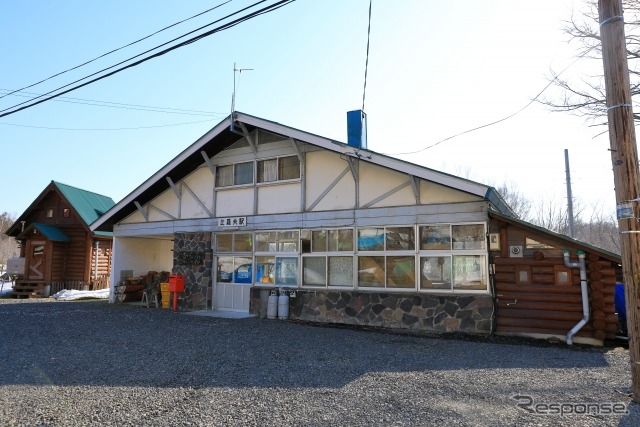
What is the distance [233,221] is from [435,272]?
660cm

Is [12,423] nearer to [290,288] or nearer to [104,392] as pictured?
[104,392]

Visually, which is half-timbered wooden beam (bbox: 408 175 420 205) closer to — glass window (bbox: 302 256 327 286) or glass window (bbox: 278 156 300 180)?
glass window (bbox: 302 256 327 286)

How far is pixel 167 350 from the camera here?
25.8ft

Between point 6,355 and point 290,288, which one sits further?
point 290,288

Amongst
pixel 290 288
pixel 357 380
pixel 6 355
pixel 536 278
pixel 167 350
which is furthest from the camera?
pixel 290 288

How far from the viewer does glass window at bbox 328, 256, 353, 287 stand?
1180 cm

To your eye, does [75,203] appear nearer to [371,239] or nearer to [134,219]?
[134,219]

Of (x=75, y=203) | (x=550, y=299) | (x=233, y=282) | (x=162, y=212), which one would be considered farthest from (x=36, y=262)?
(x=550, y=299)

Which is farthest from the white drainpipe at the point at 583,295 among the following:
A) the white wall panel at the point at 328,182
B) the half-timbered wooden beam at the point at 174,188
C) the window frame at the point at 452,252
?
the half-timbered wooden beam at the point at 174,188

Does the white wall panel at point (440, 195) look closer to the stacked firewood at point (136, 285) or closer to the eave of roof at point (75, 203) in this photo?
the stacked firewood at point (136, 285)

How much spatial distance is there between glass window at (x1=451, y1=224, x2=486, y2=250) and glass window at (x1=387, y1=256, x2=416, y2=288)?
119cm

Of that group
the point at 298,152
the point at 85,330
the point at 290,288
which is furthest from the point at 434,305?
the point at 85,330

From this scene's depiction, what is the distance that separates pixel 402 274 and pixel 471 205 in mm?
2469

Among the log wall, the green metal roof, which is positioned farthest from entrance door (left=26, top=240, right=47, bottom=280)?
the log wall
